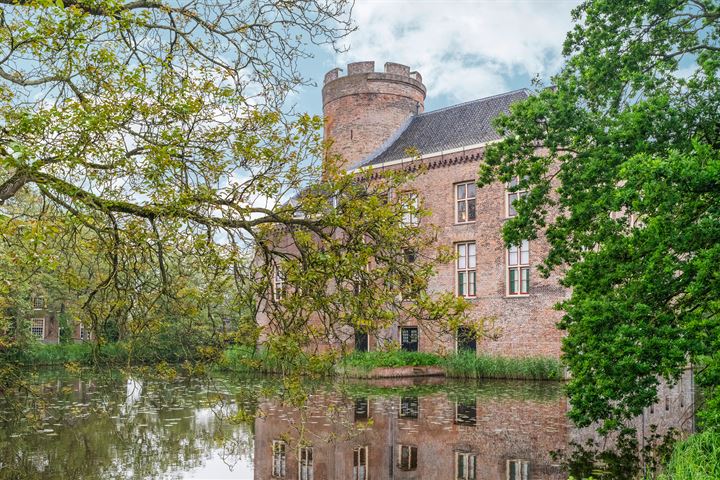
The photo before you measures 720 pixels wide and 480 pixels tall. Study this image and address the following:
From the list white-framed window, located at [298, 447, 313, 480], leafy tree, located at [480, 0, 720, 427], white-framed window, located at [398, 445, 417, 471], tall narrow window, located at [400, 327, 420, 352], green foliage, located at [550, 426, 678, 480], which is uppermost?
leafy tree, located at [480, 0, 720, 427]

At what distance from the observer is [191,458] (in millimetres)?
11688

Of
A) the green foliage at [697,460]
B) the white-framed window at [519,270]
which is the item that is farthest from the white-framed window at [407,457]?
the white-framed window at [519,270]

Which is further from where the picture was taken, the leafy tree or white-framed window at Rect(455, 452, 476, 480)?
white-framed window at Rect(455, 452, 476, 480)

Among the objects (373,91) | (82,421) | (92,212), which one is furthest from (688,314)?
(373,91)

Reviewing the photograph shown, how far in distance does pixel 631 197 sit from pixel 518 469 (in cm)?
432

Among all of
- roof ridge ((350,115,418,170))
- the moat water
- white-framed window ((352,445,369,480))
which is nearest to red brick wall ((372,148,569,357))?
roof ridge ((350,115,418,170))

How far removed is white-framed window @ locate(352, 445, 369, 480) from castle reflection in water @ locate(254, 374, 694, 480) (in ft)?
0.05

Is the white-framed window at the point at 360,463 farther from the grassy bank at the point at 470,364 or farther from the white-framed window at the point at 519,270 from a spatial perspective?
the white-framed window at the point at 519,270

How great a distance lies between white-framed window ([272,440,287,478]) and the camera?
1076 cm

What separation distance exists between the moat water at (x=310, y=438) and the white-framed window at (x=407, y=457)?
0.06ft

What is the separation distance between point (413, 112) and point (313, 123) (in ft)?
92.6

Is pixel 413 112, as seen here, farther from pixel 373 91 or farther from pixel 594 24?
pixel 594 24

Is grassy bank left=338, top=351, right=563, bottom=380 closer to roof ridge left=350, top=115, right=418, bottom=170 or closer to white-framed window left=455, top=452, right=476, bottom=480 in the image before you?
roof ridge left=350, top=115, right=418, bottom=170

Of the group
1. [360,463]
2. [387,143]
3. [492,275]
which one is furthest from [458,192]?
[360,463]
